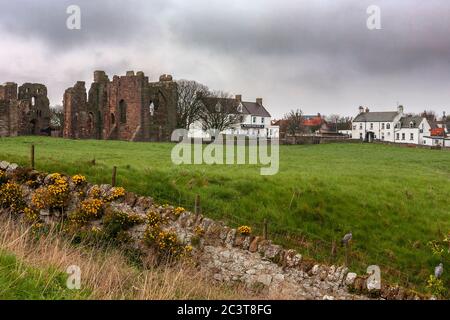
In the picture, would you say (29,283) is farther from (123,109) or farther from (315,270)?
(123,109)

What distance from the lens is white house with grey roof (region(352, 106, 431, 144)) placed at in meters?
94.6

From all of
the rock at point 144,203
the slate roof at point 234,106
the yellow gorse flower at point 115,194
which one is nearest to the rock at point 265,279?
the rock at point 144,203

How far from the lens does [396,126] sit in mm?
96000

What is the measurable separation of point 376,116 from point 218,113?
140 feet

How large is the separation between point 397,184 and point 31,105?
50.5 metres

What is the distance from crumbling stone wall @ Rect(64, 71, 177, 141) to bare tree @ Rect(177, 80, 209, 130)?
1316cm

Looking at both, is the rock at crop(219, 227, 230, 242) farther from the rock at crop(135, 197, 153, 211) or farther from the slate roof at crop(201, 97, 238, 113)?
the slate roof at crop(201, 97, 238, 113)

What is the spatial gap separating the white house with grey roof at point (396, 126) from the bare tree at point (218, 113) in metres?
32.1

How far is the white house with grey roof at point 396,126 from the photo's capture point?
94.6m

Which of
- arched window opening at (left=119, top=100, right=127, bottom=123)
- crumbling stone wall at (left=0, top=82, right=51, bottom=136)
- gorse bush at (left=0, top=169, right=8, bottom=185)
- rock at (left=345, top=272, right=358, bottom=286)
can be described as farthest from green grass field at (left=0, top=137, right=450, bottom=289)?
crumbling stone wall at (left=0, top=82, right=51, bottom=136)

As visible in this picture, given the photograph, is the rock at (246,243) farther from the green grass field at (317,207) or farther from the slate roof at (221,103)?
the slate roof at (221,103)

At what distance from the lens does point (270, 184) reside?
19453 mm

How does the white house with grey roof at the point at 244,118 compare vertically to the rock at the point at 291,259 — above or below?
above
